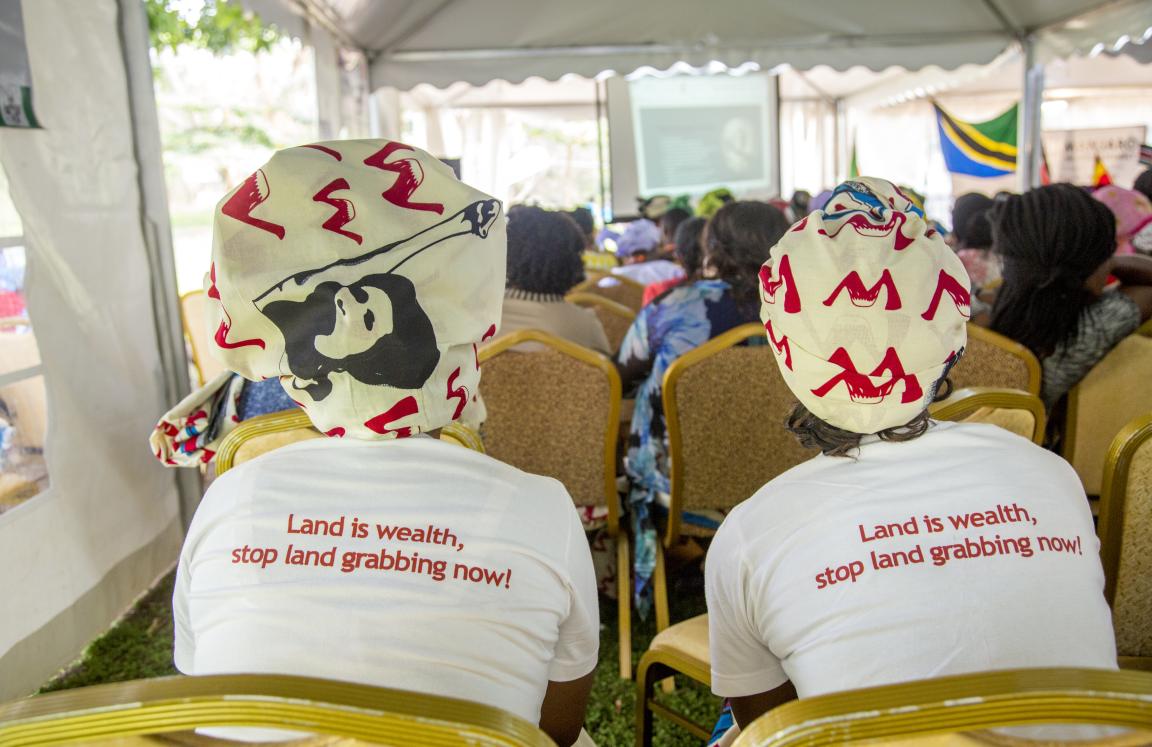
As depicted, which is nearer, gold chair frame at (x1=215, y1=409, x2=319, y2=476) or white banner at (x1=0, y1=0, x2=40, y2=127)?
gold chair frame at (x1=215, y1=409, x2=319, y2=476)

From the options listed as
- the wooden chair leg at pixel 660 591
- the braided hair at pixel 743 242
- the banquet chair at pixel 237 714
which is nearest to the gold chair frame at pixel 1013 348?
the braided hair at pixel 743 242

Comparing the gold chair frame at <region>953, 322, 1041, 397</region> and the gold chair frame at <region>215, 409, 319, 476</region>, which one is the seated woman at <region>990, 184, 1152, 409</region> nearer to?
the gold chair frame at <region>953, 322, 1041, 397</region>

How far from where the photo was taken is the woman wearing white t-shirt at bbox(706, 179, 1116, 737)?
824 millimetres

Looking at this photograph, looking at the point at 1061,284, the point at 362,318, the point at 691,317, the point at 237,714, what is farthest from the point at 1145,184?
the point at 237,714

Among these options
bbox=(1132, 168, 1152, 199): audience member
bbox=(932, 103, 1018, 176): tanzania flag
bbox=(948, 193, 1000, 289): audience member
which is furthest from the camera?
bbox=(932, 103, 1018, 176): tanzania flag

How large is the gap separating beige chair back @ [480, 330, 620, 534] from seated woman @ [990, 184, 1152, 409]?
1.10 metres

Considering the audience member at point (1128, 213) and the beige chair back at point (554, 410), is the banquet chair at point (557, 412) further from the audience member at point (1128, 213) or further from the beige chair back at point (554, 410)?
the audience member at point (1128, 213)

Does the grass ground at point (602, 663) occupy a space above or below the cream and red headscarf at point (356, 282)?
below

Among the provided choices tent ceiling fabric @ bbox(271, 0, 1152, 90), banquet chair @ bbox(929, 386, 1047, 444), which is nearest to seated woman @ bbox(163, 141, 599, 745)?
banquet chair @ bbox(929, 386, 1047, 444)

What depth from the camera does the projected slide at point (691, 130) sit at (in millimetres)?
7414

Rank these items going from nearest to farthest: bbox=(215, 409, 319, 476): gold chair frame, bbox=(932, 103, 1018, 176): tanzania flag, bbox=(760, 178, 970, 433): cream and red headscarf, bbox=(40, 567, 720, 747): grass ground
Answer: bbox=(760, 178, 970, 433): cream and red headscarf < bbox=(215, 409, 319, 476): gold chair frame < bbox=(40, 567, 720, 747): grass ground < bbox=(932, 103, 1018, 176): tanzania flag

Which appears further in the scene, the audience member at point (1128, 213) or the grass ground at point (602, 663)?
the audience member at point (1128, 213)

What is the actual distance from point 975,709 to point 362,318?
655 millimetres

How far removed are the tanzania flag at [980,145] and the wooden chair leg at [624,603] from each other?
7068mm
